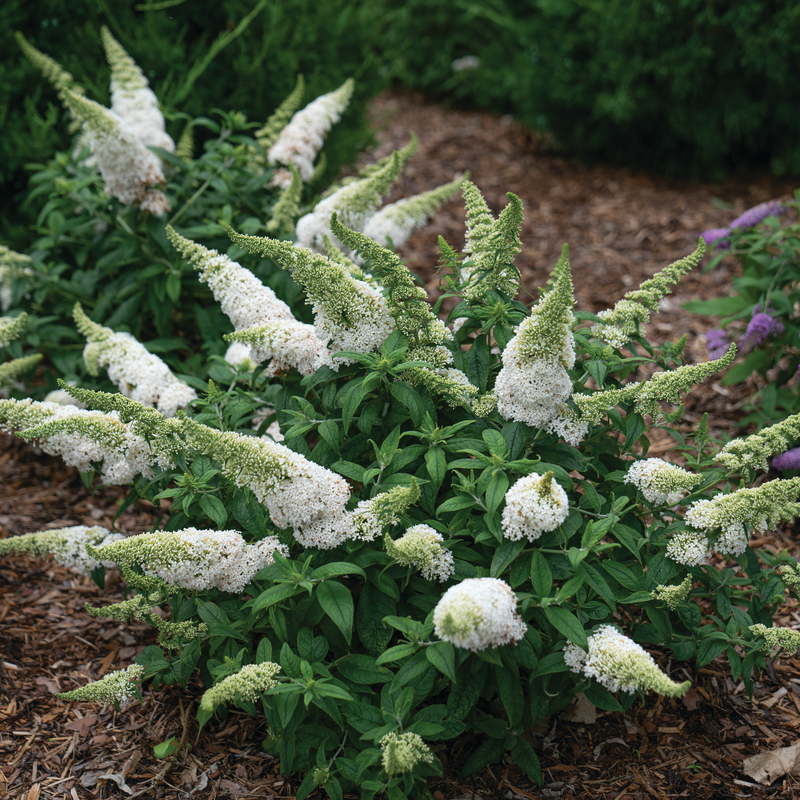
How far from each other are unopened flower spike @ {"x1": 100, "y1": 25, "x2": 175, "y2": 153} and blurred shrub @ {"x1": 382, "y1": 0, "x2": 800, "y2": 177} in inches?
142

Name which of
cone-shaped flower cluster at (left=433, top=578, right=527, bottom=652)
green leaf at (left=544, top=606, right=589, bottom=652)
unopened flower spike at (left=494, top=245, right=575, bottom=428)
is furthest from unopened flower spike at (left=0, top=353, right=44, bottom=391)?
green leaf at (left=544, top=606, right=589, bottom=652)

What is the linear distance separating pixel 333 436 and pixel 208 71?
3.93m

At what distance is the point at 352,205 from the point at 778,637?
7.80 feet

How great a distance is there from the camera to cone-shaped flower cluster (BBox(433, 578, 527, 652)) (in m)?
2.01

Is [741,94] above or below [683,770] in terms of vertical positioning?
above

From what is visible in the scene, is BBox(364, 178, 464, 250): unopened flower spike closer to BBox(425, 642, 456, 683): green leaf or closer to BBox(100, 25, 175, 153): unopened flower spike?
BBox(100, 25, 175, 153): unopened flower spike

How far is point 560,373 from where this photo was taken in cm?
232

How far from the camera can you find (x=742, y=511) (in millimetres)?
2262

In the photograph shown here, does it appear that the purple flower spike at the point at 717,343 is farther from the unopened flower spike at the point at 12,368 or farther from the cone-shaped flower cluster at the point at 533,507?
the unopened flower spike at the point at 12,368

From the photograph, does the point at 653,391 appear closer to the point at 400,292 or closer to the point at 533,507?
the point at 533,507

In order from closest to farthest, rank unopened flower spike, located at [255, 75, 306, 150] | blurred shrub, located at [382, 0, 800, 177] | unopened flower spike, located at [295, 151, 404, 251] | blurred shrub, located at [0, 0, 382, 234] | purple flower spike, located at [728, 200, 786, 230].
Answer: unopened flower spike, located at [295, 151, 404, 251], purple flower spike, located at [728, 200, 786, 230], unopened flower spike, located at [255, 75, 306, 150], blurred shrub, located at [0, 0, 382, 234], blurred shrub, located at [382, 0, 800, 177]

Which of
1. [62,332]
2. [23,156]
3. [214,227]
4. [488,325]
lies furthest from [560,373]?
[23,156]

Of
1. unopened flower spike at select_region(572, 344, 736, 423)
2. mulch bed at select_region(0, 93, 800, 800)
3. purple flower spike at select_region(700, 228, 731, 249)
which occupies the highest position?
unopened flower spike at select_region(572, 344, 736, 423)

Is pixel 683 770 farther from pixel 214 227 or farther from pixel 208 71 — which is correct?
pixel 208 71
